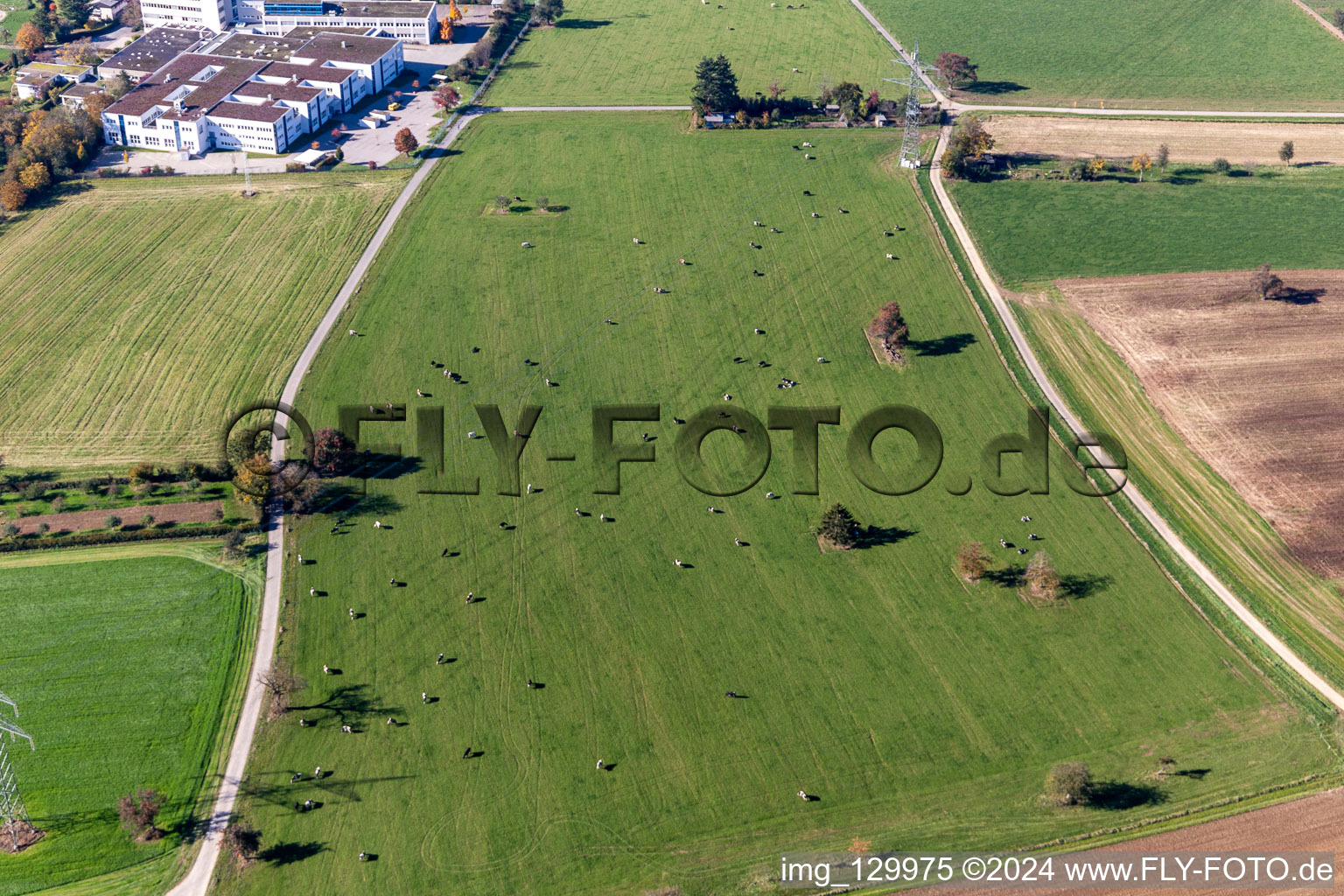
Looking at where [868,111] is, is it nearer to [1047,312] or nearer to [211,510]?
[1047,312]

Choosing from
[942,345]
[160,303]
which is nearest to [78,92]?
[160,303]

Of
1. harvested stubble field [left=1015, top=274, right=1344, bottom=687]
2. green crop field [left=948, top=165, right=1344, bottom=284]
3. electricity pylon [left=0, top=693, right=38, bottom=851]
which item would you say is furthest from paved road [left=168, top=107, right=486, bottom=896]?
harvested stubble field [left=1015, top=274, right=1344, bottom=687]

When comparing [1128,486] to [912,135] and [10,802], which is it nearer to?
[912,135]

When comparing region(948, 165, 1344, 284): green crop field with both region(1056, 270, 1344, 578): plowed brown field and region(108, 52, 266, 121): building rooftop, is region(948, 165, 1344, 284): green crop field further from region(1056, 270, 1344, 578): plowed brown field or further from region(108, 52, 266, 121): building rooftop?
region(108, 52, 266, 121): building rooftop

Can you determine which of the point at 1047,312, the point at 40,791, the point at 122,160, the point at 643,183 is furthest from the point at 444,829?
the point at 122,160

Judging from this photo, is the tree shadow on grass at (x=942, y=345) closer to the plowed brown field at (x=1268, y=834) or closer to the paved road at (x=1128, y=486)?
the paved road at (x=1128, y=486)
